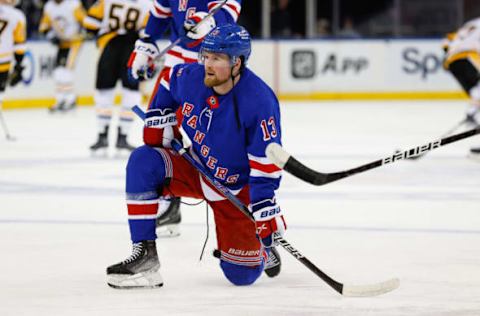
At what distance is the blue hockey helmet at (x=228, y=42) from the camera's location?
3.40m

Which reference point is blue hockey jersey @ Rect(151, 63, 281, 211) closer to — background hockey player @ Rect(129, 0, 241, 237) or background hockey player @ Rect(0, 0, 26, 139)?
background hockey player @ Rect(129, 0, 241, 237)

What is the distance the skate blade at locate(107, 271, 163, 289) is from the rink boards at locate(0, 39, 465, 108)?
36.6ft

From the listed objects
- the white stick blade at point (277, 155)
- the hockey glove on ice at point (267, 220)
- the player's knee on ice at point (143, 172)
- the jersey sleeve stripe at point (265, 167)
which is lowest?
the hockey glove on ice at point (267, 220)

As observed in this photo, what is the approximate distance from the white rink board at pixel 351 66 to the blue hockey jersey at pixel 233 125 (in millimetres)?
11037

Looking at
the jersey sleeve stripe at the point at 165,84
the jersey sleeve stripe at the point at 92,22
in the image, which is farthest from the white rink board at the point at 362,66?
the jersey sleeve stripe at the point at 165,84

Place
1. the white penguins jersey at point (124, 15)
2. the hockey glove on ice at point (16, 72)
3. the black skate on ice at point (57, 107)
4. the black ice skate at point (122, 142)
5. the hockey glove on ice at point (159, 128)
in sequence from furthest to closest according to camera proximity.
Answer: the black skate on ice at point (57, 107) → the hockey glove on ice at point (16, 72) → the white penguins jersey at point (124, 15) → the black ice skate at point (122, 142) → the hockey glove on ice at point (159, 128)

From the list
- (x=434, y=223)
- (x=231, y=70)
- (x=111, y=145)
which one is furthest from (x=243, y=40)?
(x=111, y=145)

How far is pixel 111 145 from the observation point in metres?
8.89

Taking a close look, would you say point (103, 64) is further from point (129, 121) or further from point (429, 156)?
point (429, 156)

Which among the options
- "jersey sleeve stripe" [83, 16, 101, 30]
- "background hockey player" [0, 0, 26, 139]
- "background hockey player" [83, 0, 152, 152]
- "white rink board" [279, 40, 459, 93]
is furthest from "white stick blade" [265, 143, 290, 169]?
"white rink board" [279, 40, 459, 93]

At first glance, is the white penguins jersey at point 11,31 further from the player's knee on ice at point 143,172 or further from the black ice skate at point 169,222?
the player's knee on ice at point 143,172

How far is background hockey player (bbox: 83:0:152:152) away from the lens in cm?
793

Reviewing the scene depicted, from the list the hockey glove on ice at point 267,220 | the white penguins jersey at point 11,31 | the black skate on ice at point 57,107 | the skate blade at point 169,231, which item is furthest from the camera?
the black skate on ice at point 57,107

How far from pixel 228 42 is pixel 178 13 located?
1.39 meters
